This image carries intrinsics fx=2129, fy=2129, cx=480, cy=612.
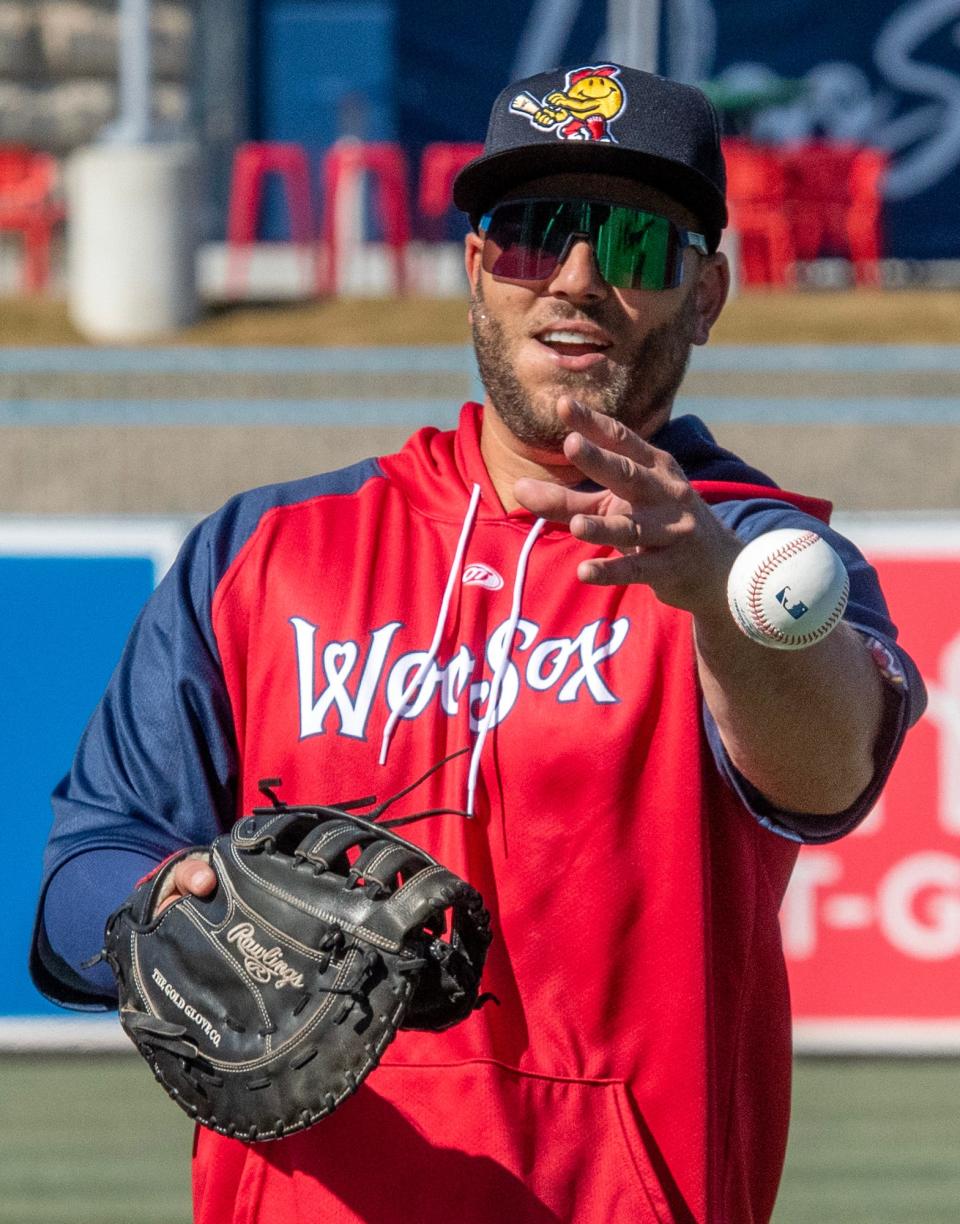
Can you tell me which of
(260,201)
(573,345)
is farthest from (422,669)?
(260,201)

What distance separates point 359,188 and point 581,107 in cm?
1361

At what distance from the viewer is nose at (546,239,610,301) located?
7.92 feet

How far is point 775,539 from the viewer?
199 cm

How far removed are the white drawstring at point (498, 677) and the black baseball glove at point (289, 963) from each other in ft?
0.39

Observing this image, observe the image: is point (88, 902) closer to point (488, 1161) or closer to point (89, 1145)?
point (488, 1161)

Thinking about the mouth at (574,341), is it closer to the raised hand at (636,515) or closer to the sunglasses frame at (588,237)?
the sunglasses frame at (588,237)

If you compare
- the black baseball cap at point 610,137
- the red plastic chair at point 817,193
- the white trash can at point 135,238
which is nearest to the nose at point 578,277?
the black baseball cap at point 610,137

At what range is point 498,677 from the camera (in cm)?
238

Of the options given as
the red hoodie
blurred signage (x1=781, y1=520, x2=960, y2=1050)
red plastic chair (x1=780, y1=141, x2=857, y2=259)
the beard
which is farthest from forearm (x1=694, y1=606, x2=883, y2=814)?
red plastic chair (x1=780, y1=141, x2=857, y2=259)

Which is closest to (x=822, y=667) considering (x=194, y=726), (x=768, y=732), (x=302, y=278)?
(x=768, y=732)

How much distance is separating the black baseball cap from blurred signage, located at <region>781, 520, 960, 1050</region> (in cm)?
283

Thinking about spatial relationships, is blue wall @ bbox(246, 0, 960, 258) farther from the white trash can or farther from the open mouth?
the open mouth

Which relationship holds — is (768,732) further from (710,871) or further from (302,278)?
(302,278)

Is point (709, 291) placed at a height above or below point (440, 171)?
above
